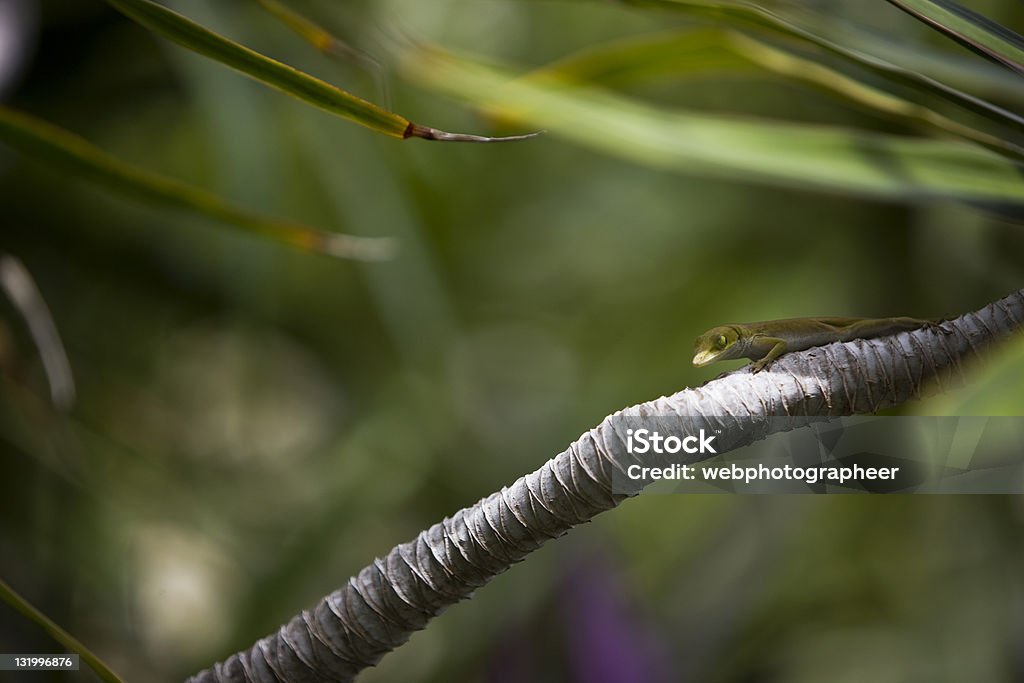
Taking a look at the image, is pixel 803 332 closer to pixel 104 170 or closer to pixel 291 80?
pixel 291 80

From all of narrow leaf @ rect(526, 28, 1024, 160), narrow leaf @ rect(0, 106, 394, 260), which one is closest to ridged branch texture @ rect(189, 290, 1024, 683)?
narrow leaf @ rect(526, 28, 1024, 160)

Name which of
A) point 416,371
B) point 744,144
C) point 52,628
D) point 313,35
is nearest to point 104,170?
point 313,35

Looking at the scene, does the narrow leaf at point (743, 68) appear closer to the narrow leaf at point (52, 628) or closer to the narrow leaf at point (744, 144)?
the narrow leaf at point (744, 144)

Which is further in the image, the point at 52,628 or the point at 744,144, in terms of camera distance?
the point at 744,144

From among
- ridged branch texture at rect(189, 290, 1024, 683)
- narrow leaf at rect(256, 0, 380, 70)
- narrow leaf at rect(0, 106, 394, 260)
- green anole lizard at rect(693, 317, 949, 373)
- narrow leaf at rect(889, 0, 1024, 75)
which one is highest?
narrow leaf at rect(256, 0, 380, 70)

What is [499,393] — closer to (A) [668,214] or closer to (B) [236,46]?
(A) [668,214]

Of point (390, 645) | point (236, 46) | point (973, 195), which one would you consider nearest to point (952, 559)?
point (973, 195)

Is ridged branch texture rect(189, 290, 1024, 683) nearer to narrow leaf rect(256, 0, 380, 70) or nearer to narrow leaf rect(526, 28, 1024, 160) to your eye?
narrow leaf rect(526, 28, 1024, 160)
